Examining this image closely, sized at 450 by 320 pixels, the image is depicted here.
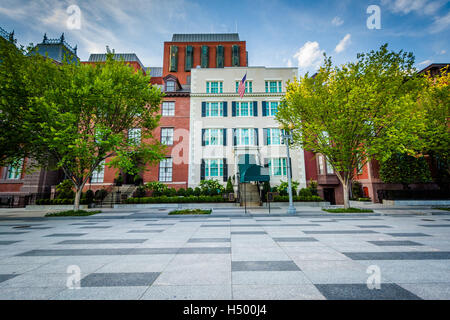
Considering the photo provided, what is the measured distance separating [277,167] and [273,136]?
12.8 feet

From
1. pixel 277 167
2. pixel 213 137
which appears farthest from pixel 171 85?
pixel 277 167

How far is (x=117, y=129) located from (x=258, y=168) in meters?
11.7

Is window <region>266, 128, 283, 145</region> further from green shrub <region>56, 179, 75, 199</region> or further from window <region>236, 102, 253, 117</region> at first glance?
green shrub <region>56, 179, 75, 199</region>

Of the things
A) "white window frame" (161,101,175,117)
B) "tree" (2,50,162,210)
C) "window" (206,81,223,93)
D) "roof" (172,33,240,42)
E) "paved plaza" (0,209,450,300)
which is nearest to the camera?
"paved plaza" (0,209,450,300)

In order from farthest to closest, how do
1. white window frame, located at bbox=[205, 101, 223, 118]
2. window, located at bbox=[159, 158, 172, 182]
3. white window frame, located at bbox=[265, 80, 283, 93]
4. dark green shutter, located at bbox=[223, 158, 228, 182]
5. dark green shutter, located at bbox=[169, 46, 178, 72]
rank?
dark green shutter, located at bbox=[169, 46, 178, 72]
white window frame, located at bbox=[265, 80, 283, 93]
white window frame, located at bbox=[205, 101, 223, 118]
window, located at bbox=[159, 158, 172, 182]
dark green shutter, located at bbox=[223, 158, 228, 182]

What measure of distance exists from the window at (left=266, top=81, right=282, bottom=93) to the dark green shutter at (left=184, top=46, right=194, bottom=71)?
695 inches

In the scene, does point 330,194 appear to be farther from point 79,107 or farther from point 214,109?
point 79,107

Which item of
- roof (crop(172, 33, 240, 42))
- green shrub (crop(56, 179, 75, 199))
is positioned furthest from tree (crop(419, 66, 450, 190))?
green shrub (crop(56, 179, 75, 199))

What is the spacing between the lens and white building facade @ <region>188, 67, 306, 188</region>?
74.1ft

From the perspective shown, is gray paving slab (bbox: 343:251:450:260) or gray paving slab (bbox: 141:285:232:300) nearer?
gray paving slab (bbox: 141:285:232:300)

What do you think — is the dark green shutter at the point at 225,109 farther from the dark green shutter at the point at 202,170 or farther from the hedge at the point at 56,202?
the hedge at the point at 56,202

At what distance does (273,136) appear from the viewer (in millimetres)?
23641

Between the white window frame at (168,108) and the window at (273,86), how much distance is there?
41.0ft

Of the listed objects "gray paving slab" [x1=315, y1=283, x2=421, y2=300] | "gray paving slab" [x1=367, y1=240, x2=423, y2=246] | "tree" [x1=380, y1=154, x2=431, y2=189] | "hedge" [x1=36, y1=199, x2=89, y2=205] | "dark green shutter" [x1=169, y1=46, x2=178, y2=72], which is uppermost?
"dark green shutter" [x1=169, y1=46, x2=178, y2=72]
